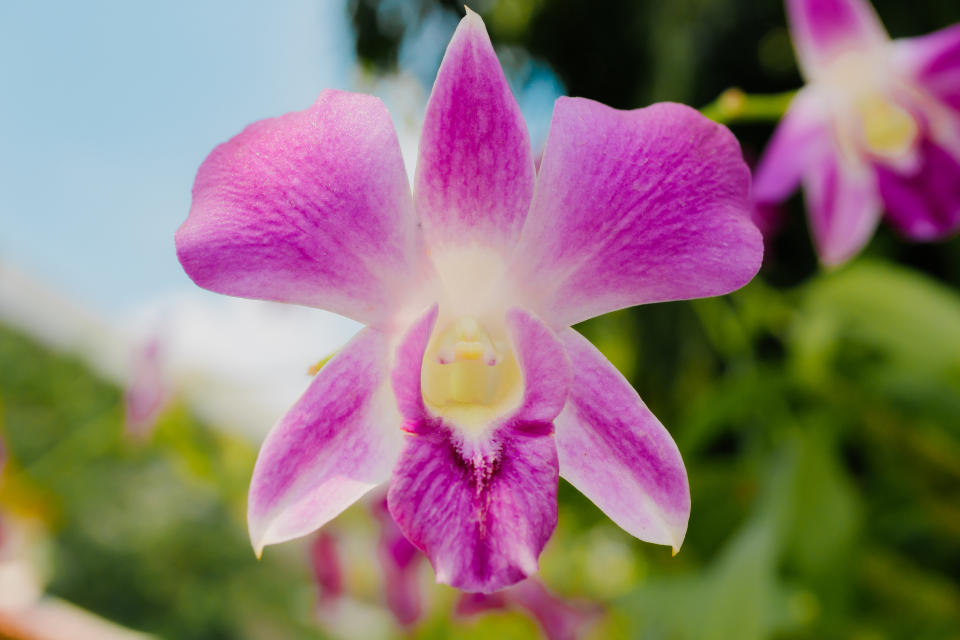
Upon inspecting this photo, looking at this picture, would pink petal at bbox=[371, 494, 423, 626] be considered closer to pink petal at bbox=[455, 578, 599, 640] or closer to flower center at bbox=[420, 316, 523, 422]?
pink petal at bbox=[455, 578, 599, 640]

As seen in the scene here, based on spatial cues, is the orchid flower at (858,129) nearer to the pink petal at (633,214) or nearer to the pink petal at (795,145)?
the pink petal at (795,145)

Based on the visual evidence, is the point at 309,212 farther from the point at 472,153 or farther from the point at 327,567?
the point at 327,567

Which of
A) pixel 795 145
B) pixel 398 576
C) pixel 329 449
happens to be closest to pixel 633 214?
pixel 329 449

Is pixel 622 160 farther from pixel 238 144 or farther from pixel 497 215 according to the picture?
pixel 238 144

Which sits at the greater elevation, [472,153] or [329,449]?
[472,153]

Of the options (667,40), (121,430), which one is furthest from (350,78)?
(121,430)

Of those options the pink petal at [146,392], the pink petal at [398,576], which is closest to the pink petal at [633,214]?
the pink petal at [398,576]
